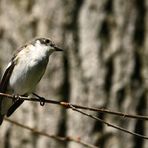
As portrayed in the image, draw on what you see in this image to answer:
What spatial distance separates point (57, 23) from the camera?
7.07 meters

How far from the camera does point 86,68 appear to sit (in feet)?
22.9

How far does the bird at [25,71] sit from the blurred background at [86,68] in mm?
1135

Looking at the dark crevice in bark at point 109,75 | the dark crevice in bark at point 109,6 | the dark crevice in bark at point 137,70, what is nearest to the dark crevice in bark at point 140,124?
the dark crevice in bark at point 137,70

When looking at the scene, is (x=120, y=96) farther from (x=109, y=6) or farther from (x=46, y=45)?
(x=46, y=45)

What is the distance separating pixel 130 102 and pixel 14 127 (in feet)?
4.03

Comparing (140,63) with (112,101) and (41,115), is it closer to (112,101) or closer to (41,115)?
(112,101)

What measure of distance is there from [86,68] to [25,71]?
1.58 m

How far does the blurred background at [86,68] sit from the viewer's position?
22.9 ft

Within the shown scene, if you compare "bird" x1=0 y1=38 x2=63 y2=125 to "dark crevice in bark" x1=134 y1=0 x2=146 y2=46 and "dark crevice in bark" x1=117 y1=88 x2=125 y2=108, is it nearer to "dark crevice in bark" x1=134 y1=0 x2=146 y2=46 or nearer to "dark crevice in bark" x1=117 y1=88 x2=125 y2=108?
"dark crevice in bark" x1=117 y1=88 x2=125 y2=108

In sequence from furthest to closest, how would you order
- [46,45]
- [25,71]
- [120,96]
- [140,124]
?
[140,124], [120,96], [46,45], [25,71]

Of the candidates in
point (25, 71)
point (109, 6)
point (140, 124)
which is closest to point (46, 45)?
point (25, 71)

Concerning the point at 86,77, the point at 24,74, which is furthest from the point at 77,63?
the point at 24,74

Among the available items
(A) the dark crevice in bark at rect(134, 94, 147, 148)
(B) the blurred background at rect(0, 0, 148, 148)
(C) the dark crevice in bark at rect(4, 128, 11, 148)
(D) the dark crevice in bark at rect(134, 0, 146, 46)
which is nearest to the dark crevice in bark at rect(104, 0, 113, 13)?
(B) the blurred background at rect(0, 0, 148, 148)

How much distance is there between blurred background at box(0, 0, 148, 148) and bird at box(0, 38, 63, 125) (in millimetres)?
1135
